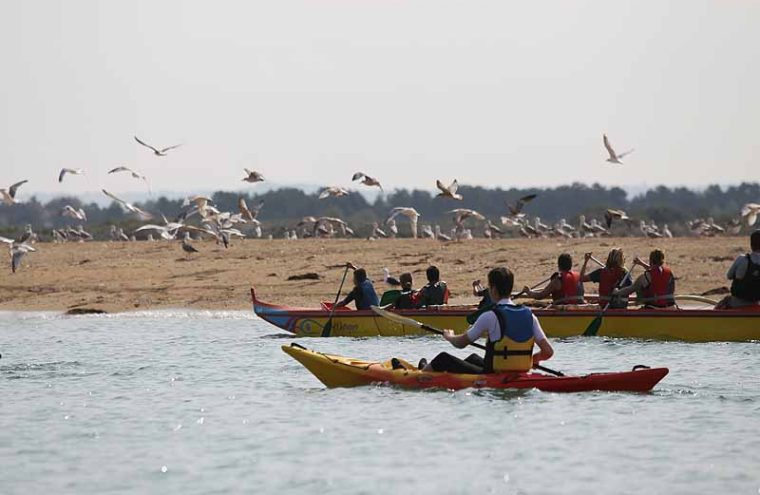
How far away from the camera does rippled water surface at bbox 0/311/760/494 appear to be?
1120cm

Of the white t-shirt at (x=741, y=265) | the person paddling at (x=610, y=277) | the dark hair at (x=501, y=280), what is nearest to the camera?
the dark hair at (x=501, y=280)

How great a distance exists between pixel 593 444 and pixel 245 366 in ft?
21.8

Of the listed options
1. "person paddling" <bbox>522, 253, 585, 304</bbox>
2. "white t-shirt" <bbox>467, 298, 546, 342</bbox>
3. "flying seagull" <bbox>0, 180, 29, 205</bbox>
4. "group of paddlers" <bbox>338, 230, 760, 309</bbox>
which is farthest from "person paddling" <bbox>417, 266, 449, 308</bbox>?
"flying seagull" <bbox>0, 180, 29, 205</bbox>

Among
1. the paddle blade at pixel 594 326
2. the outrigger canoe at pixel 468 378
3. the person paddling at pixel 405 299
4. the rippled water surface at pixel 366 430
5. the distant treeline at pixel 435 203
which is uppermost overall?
the distant treeline at pixel 435 203

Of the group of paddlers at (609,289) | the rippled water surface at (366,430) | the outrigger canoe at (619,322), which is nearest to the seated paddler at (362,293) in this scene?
the outrigger canoe at (619,322)

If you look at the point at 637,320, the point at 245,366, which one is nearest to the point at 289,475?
the point at 245,366

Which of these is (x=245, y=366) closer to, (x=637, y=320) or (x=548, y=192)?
(x=637, y=320)

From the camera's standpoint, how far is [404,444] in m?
12.5

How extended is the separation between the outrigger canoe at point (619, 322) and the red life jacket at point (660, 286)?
565 millimetres

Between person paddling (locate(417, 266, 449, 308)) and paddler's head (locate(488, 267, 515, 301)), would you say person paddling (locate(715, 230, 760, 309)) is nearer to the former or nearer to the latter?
person paddling (locate(417, 266, 449, 308))

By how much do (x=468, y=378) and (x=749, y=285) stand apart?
222 inches

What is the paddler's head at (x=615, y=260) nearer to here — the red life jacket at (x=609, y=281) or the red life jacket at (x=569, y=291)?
the red life jacket at (x=609, y=281)

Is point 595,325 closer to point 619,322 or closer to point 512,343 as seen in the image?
point 619,322

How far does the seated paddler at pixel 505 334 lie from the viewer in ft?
42.5
